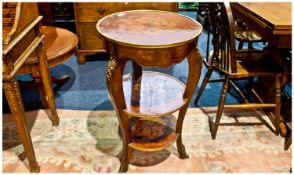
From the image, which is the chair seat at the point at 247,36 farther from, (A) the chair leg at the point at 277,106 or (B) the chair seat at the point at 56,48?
(B) the chair seat at the point at 56,48

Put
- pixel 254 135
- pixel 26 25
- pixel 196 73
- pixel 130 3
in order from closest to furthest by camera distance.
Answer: pixel 196 73 < pixel 26 25 < pixel 254 135 < pixel 130 3

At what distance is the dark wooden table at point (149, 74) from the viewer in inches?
54.1

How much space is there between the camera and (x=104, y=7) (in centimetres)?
290

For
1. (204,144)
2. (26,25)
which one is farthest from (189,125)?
(26,25)

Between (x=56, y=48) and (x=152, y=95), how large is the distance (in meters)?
0.82

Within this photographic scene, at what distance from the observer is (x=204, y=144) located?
2084mm

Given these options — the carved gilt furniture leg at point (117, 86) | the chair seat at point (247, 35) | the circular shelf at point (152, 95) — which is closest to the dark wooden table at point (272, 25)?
the chair seat at point (247, 35)

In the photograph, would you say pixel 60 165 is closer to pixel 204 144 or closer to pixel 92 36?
pixel 204 144

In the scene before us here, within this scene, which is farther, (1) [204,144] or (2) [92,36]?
(2) [92,36]

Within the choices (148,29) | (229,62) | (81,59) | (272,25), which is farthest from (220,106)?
(81,59)

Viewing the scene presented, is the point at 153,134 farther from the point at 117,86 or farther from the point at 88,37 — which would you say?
the point at 88,37

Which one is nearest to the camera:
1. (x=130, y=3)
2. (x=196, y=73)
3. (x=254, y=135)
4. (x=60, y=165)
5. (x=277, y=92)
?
(x=196, y=73)

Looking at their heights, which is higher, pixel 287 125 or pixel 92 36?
pixel 92 36

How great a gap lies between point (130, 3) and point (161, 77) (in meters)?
1.20
